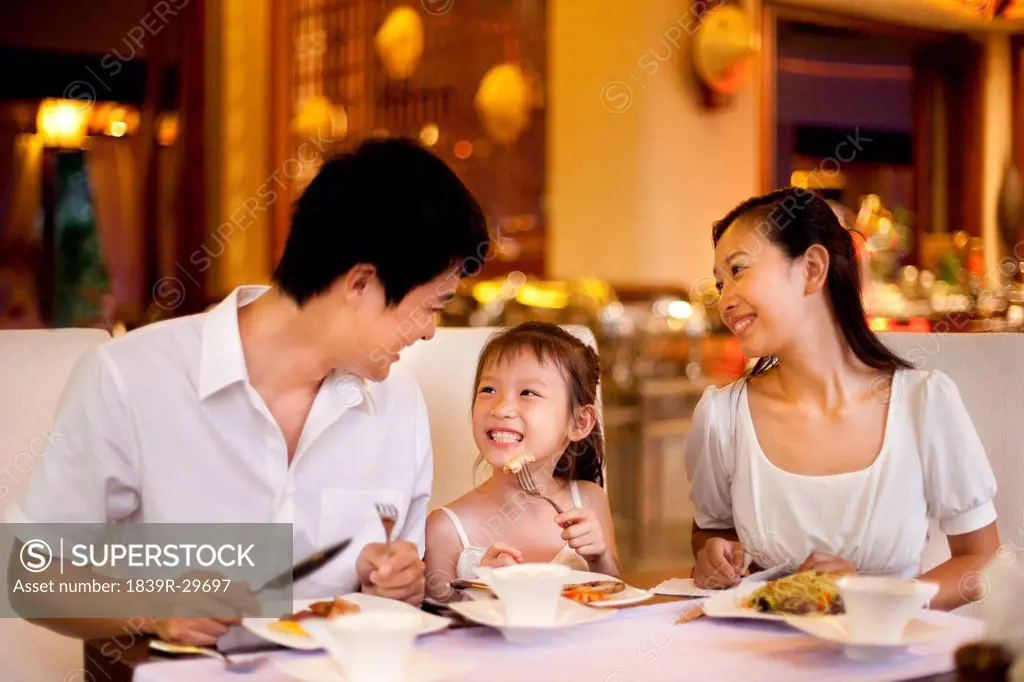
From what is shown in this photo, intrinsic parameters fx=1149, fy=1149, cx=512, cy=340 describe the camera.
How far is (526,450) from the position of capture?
1.78m

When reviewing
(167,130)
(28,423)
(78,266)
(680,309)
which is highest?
(167,130)

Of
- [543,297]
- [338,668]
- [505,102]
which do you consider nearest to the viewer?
[338,668]

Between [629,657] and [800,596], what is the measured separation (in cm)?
23

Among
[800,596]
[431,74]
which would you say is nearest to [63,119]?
[431,74]

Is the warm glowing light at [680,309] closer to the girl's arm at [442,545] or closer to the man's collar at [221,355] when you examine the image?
the girl's arm at [442,545]

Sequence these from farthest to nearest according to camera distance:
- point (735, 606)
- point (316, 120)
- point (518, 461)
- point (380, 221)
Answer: point (316, 120) → point (518, 461) → point (380, 221) → point (735, 606)

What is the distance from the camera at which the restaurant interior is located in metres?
4.88

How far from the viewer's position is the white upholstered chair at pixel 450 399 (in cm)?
196

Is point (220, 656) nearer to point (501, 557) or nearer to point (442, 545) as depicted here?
point (501, 557)

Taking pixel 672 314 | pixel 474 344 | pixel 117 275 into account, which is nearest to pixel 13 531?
pixel 474 344

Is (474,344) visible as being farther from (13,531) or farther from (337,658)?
(337,658)

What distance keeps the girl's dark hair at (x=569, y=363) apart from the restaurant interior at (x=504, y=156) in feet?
8.25

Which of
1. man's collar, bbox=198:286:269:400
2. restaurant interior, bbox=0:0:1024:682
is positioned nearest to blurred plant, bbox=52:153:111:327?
restaurant interior, bbox=0:0:1024:682

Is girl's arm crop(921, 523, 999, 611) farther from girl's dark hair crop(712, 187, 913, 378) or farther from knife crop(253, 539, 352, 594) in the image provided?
knife crop(253, 539, 352, 594)
